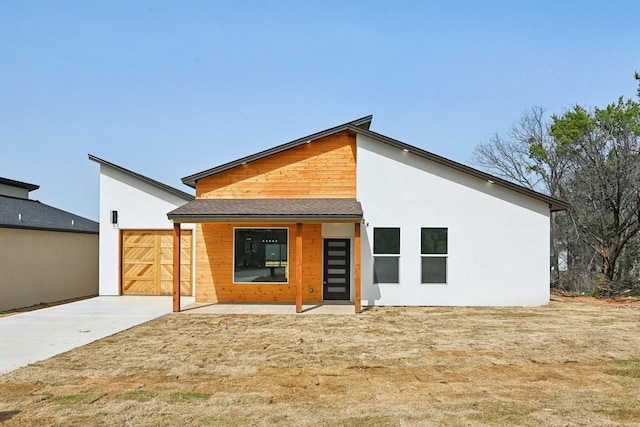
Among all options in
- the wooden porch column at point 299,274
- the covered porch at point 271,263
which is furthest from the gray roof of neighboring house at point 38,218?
the wooden porch column at point 299,274

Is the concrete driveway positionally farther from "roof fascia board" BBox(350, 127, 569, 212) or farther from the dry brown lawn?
"roof fascia board" BBox(350, 127, 569, 212)

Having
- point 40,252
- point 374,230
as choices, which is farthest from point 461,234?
point 40,252

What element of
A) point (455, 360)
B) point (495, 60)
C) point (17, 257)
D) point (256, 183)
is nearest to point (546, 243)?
point (455, 360)

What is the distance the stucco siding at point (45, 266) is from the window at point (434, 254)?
1196cm

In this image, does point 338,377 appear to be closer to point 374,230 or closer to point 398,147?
point 374,230

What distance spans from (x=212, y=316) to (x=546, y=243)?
958cm

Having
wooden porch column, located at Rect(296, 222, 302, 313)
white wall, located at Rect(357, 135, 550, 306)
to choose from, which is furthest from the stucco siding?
white wall, located at Rect(357, 135, 550, 306)

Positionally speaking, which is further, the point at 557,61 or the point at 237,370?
the point at 557,61

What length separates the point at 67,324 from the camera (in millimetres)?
10484

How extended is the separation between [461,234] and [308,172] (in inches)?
191

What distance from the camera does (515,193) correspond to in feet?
44.0

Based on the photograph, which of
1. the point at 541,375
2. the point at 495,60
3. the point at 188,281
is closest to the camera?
the point at 541,375

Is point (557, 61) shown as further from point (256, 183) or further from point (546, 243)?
point (256, 183)

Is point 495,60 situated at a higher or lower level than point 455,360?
higher
